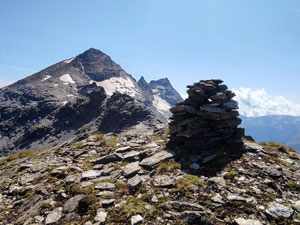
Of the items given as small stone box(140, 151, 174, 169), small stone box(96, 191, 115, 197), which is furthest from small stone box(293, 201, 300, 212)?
small stone box(96, 191, 115, 197)

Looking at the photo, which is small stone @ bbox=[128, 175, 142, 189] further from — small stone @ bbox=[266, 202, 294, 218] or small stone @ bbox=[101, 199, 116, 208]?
small stone @ bbox=[266, 202, 294, 218]

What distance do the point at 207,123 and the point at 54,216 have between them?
11245 mm

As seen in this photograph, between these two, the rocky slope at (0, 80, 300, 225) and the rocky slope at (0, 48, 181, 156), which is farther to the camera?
the rocky slope at (0, 48, 181, 156)

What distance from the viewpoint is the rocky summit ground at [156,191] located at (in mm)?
6855

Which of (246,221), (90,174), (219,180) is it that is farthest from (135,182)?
(246,221)

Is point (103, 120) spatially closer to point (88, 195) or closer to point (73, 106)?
point (73, 106)

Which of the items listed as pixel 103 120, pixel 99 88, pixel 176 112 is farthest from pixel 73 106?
pixel 176 112

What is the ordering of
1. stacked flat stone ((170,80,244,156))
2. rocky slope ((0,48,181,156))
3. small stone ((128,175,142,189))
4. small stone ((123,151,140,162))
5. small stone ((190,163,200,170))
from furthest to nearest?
rocky slope ((0,48,181,156)), stacked flat stone ((170,80,244,156)), small stone ((123,151,140,162)), small stone ((190,163,200,170)), small stone ((128,175,142,189))

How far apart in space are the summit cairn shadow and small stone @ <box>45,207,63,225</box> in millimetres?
7831

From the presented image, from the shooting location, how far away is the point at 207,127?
13727mm

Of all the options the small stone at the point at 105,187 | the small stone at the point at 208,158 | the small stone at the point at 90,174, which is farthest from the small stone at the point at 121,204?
the small stone at the point at 208,158

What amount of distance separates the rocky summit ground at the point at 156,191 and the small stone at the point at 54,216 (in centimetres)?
4

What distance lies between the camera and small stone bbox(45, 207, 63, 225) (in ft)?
23.5

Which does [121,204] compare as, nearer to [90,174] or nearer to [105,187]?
[105,187]
